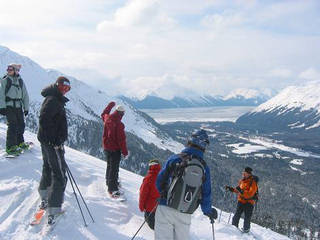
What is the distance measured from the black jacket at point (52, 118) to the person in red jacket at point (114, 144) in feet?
8.23

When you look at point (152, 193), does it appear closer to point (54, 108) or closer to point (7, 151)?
point (54, 108)

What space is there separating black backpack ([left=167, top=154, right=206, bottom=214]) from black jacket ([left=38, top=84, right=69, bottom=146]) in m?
3.21

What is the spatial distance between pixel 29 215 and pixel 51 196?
3.79 ft

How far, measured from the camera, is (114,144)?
1042cm

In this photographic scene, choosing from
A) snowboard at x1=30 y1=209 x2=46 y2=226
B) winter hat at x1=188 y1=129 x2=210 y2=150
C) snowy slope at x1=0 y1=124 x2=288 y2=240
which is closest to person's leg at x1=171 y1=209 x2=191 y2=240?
winter hat at x1=188 y1=129 x2=210 y2=150

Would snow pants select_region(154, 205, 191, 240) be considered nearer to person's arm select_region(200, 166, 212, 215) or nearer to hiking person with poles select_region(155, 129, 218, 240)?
hiking person with poles select_region(155, 129, 218, 240)

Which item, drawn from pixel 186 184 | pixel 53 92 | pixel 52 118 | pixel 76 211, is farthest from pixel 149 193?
pixel 53 92

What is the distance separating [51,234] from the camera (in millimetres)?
7688

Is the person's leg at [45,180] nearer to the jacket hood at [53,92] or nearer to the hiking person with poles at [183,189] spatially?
the jacket hood at [53,92]

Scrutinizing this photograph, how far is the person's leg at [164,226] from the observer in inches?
254

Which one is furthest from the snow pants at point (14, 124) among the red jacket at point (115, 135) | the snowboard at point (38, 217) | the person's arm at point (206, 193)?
the person's arm at point (206, 193)

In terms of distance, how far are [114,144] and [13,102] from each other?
163 inches

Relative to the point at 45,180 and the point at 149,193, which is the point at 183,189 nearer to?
the point at 149,193

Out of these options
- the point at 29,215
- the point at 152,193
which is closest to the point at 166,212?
the point at 152,193
